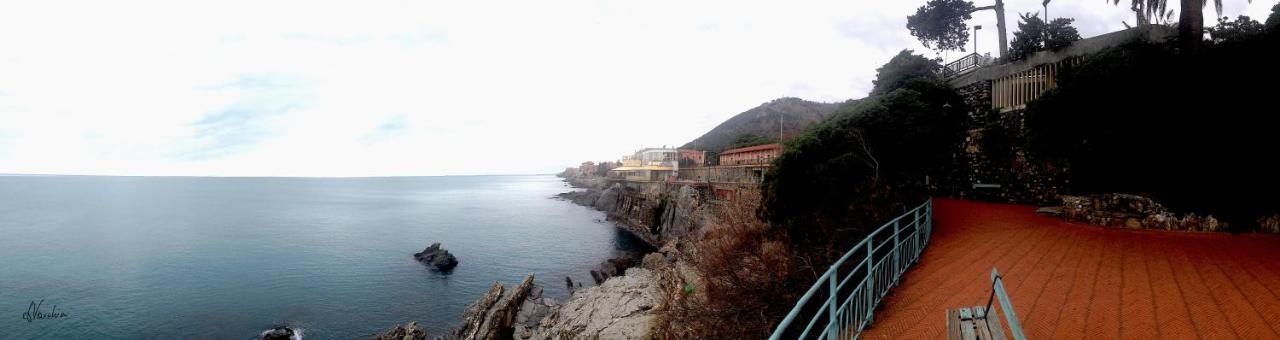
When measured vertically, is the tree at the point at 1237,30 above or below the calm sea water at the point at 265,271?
above

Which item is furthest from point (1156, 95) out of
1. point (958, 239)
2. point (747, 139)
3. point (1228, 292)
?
point (747, 139)

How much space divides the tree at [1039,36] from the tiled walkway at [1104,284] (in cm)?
704

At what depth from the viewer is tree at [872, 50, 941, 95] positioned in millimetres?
16078

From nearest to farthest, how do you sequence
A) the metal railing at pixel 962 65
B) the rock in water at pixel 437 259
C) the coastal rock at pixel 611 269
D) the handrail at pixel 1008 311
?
1. the handrail at pixel 1008 311
2. the metal railing at pixel 962 65
3. the coastal rock at pixel 611 269
4. the rock in water at pixel 437 259

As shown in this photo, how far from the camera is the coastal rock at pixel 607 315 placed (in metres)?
12.6

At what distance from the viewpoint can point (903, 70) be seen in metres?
16.3

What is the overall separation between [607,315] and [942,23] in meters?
16.9

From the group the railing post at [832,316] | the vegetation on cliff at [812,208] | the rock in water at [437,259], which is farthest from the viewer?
the rock in water at [437,259]

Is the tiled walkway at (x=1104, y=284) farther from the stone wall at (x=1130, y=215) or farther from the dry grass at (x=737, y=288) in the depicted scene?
the dry grass at (x=737, y=288)

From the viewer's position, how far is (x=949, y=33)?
18766 mm

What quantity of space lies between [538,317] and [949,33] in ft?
63.3

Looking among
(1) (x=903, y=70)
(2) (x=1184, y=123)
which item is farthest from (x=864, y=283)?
(1) (x=903, y=70)

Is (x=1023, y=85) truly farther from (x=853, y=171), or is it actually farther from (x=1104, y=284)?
(x=1104, y=284)

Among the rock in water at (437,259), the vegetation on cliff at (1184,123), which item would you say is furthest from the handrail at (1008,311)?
the rock in water at (437,259)
